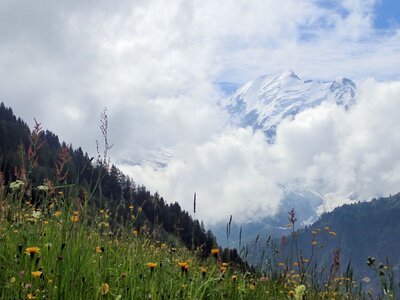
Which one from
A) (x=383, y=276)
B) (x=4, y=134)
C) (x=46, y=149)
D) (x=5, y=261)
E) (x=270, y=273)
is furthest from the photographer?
(x=46, y=149)

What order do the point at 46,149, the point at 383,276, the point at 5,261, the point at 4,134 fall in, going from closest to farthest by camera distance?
the point at 383,276 < the point at 5,261 < the point at 4,134 < the point at 46,149

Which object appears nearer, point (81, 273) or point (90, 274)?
point (81, 273)

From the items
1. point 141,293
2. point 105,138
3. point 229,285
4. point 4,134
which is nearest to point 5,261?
point 141,293

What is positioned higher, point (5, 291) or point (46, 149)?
point (46, 149)

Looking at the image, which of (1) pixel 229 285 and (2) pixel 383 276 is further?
(1) pixel 229 285

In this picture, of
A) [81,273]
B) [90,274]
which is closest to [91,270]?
[90,274]

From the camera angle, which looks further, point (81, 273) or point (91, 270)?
point (91, 270)

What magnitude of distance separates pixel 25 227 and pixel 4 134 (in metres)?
117

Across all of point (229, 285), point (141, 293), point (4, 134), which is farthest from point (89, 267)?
point (4, 134)

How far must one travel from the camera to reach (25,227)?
5457 mm

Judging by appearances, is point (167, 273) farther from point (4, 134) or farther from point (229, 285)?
point (4, 134)

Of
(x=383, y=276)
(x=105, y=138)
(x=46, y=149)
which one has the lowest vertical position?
(x=383, y=276)

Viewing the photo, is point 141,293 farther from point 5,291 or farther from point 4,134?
point 4,134

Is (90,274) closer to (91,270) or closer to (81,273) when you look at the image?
(91,270)
